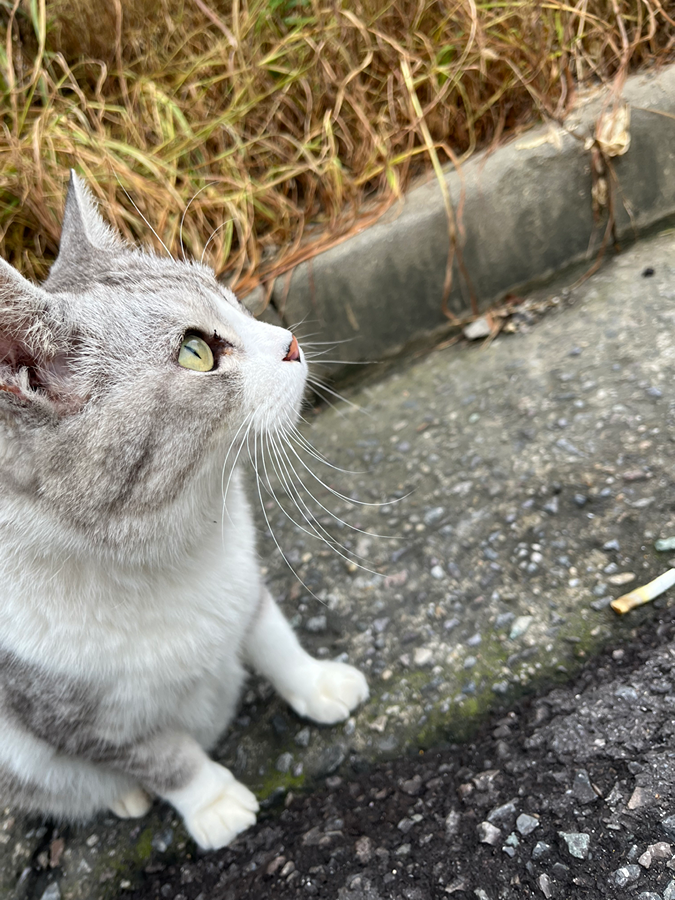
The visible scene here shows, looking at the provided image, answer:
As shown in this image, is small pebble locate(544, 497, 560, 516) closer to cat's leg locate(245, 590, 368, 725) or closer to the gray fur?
cat's leg locate(245, 590, 368, 725)

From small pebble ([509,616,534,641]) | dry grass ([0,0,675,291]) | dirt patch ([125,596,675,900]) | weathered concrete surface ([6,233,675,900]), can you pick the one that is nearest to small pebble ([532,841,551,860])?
dirt patch ([125,596,675,900])

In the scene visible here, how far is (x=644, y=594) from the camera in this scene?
1.49 m

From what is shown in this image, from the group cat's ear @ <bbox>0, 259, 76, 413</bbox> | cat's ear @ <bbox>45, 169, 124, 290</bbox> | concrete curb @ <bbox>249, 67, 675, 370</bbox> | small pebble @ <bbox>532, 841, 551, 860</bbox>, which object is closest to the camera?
cat's ear @ <bbox>0, 259, 76, 413</bbox>

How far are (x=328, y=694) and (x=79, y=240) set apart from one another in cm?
130

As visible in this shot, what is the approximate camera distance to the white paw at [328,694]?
1.59 metres

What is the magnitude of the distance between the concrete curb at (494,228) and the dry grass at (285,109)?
143 mm

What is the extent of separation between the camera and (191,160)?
2852 mm

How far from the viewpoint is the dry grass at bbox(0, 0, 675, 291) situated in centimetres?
255

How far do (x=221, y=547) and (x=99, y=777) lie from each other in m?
0.68

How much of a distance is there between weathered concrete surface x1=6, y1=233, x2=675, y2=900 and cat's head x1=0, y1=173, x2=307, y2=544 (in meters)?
0.80

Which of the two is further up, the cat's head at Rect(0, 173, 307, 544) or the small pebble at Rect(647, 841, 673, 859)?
the cat's head at Rect(0, 173, 307, 544)

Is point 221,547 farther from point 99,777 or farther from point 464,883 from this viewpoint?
point 464,883

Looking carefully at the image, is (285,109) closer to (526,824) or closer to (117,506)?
(117,506)

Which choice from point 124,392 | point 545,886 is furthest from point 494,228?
point 545,886
